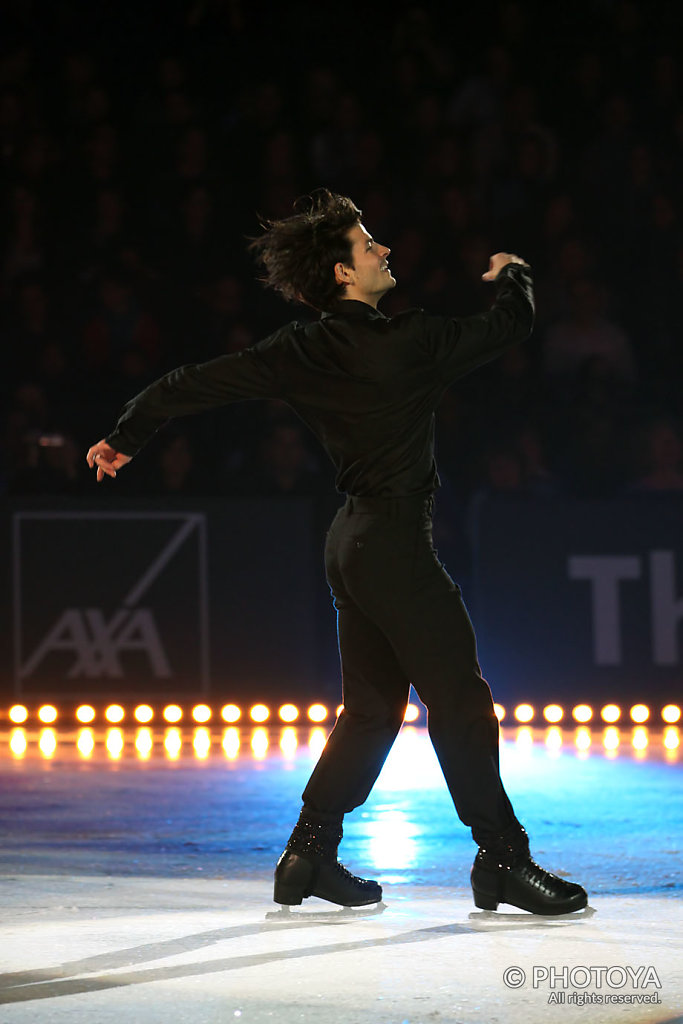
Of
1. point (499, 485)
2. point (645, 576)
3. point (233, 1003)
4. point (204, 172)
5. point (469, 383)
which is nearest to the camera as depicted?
point (233, 1003)

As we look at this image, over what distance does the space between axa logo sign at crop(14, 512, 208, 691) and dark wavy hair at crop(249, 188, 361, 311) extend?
511 centimetres

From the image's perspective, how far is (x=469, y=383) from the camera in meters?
11.3

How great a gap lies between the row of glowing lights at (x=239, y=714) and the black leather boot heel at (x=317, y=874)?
16.1 feet

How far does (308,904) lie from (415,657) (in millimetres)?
781

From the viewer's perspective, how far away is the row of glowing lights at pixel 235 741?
328 inches

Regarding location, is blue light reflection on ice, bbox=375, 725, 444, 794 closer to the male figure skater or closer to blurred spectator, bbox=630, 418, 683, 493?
the male figure skater

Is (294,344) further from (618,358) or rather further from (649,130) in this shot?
(649,130)

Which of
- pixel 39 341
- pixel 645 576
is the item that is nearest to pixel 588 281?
pixel 645 576

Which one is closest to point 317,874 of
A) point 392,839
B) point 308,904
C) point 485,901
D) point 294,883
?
point 294,883

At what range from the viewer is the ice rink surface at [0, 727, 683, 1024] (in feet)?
11.7

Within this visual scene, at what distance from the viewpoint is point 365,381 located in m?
4.55

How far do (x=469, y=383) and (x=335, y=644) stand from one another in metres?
2.39

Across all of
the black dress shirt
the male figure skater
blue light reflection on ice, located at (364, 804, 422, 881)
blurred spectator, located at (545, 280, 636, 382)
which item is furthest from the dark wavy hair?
blurred spectator, located at (545, 280, 636, 382)

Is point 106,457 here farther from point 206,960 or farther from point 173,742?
point 173,742
